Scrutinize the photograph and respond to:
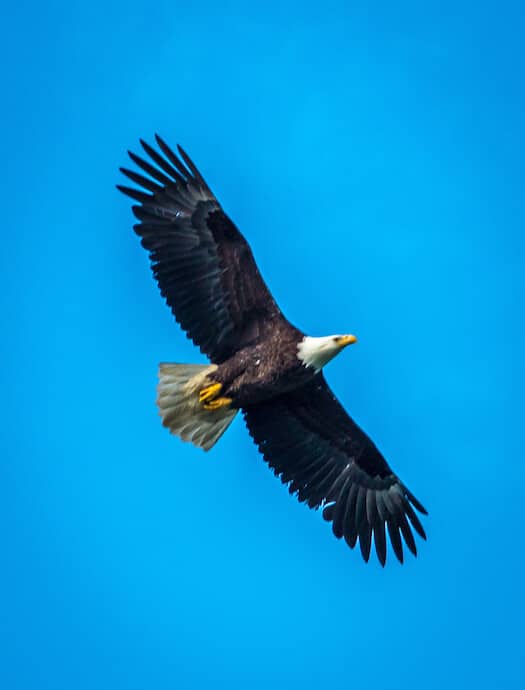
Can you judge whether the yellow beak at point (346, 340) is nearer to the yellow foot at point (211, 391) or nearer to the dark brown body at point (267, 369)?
the dark brown body at point (267, 369)

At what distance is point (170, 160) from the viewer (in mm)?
14492

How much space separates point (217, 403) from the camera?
1452 cm

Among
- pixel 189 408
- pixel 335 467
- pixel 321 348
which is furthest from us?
pixel 335 467

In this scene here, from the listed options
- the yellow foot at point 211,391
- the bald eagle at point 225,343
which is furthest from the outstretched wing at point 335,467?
the yellow foot at point 211,391

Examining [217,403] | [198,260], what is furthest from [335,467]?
[198,260]

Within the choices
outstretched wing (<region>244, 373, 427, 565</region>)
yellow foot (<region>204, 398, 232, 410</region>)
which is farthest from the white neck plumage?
yellow foot (<region>204, 398, 232, 410</region>)

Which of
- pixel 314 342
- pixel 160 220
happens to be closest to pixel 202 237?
pixel 160 220

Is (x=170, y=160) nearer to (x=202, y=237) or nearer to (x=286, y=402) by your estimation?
(x=202, y=237)

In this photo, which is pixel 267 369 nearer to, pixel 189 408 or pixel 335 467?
pixel 189 408

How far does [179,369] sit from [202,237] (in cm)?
126

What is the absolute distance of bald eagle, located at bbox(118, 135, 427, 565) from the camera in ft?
46.9

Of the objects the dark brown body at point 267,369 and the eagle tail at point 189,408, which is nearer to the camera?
the dark brown body at point 267,369

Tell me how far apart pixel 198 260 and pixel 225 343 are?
0.82 metres

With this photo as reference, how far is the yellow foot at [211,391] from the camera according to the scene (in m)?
14.4
